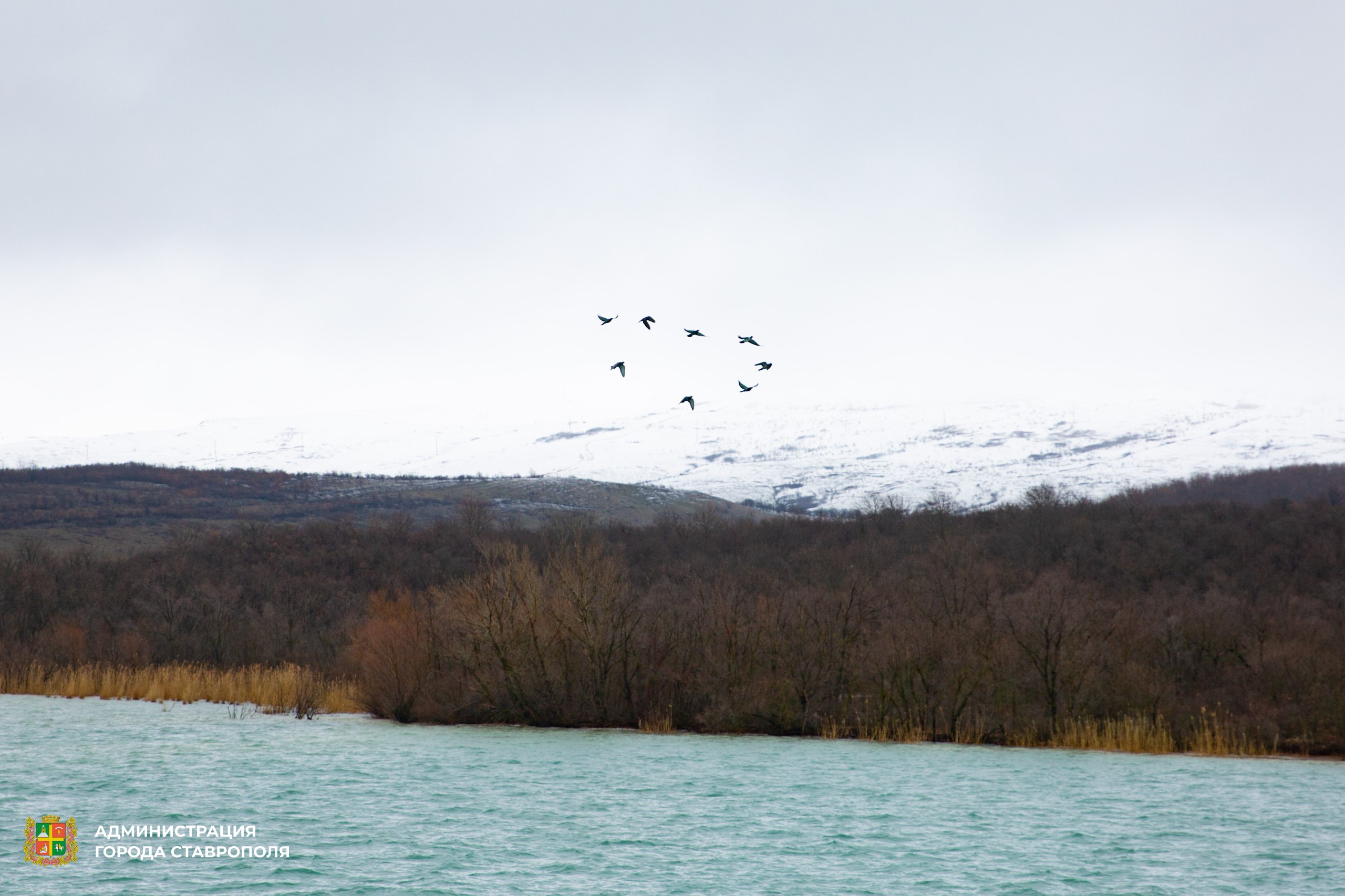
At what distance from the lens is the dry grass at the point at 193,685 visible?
4578 centimetres

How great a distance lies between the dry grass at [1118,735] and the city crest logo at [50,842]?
2751 cm

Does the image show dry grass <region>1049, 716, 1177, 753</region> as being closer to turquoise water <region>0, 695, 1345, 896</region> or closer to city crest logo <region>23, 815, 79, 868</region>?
turquoise water <region>0, 695, 1345, 896</region>

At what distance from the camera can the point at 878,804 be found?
87.4 feet

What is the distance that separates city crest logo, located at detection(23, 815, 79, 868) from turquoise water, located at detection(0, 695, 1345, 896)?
29 centimetres

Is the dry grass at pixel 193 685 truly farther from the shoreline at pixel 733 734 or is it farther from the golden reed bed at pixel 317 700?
the shoreline at pixel 733 734

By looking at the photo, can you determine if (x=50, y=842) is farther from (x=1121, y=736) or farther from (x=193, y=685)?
(x=193, y=685)

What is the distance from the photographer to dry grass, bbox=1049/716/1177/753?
1417 inches

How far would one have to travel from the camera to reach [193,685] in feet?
Answer: 162

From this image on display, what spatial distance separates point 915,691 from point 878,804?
13.8 metres

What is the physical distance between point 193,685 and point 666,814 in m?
31.1

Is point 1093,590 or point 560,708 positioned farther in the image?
point 1093,590

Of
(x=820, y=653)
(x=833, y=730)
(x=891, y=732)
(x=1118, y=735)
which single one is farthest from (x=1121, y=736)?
(x=820, y=653)

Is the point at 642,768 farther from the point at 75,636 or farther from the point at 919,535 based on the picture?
the point at 919,535

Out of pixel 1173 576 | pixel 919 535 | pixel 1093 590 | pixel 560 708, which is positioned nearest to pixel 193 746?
pixel 560 708
